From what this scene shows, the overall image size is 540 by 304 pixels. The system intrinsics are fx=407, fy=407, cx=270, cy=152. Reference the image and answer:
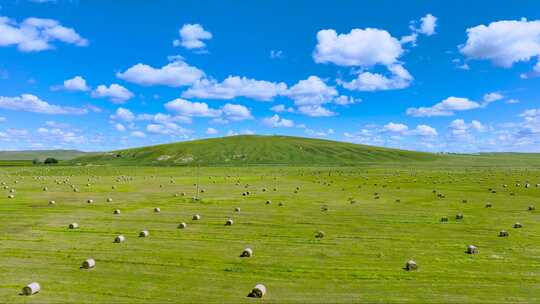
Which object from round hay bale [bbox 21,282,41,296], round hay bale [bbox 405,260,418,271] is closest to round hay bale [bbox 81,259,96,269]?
round hay bale [bbox 21,282,41,296]

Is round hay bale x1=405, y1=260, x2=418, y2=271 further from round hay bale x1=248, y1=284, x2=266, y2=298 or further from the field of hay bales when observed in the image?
round hay bale x1=248, y1=284, x2=266, y2=298

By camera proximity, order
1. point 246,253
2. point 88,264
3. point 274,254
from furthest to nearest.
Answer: point 274,254
point 246,253
point 88,264

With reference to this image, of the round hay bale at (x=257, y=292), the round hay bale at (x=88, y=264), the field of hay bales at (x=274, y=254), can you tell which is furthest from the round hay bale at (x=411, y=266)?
the round hay bale at (x=88, y=264)

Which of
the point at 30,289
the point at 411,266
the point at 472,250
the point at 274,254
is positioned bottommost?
the point at 30,289

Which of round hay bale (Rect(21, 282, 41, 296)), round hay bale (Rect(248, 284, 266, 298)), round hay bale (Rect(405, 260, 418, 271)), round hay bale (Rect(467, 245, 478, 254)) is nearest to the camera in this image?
round hay bale (Rect(248, 284, 266, 298))

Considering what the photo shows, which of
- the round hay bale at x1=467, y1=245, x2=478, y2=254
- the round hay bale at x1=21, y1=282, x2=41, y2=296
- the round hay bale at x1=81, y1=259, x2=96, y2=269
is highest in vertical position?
the round hay bale at x1=467, y1=245, x2=478, y2=254

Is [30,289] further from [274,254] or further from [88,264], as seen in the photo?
[274,254]

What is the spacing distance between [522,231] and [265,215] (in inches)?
720

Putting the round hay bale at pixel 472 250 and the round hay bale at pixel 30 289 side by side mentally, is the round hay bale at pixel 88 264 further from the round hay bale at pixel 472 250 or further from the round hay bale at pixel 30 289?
the round hay bale at pixel 472 250

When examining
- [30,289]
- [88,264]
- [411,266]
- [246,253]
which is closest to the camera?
[30,289]

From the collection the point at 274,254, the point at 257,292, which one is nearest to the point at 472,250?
the point at 274,254

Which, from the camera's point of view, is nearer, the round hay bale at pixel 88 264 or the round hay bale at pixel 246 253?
the round hay bale at pixel 88 264

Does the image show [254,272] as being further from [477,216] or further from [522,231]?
[477,216]

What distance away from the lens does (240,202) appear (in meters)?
43.0
